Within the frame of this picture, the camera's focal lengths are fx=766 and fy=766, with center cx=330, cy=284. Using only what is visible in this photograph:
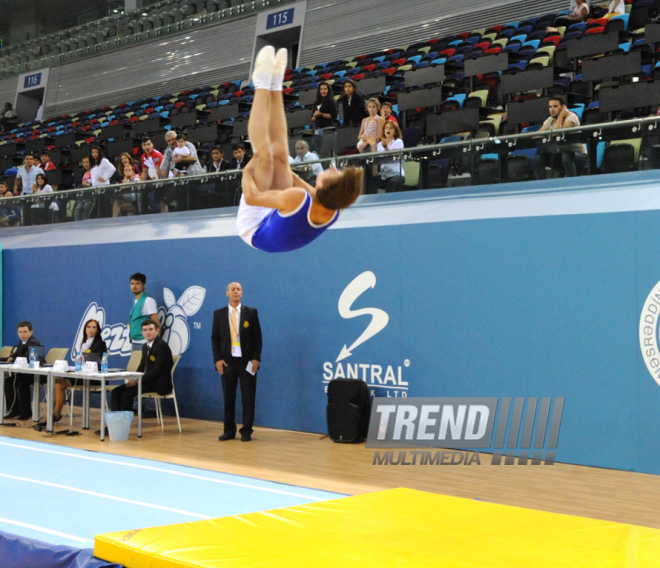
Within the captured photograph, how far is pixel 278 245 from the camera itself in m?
3.66

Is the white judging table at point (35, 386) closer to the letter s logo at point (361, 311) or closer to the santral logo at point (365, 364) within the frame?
the santral logo at point (365, 364)

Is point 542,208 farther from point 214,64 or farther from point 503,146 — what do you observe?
point 214,64

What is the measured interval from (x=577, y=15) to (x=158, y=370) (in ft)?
27.6

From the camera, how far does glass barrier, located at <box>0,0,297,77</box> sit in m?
18.6

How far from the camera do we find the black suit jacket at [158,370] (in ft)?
26.9

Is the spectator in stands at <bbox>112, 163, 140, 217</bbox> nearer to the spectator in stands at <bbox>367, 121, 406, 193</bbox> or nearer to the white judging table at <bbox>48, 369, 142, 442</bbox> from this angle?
the white judging table at <bbox>48, 369, 142, 442</bbox>

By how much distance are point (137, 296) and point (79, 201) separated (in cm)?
206

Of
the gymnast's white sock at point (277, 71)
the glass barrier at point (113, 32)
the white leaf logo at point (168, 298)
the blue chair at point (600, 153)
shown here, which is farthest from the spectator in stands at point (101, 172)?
the glass barrier at point (113, 32)

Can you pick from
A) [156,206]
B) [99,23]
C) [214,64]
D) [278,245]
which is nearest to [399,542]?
[278,245]

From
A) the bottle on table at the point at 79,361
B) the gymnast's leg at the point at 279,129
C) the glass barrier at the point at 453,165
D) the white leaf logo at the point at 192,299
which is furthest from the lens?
the white leaf logo at the point at 192,299

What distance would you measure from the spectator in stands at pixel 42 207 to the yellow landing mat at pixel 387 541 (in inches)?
313

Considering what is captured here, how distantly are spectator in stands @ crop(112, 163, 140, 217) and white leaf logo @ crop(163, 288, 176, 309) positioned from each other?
1234mm

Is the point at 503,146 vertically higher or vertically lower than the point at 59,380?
higher

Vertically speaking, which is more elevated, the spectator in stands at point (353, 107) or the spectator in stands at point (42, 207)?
the spectator in stands at point (353, 107)
